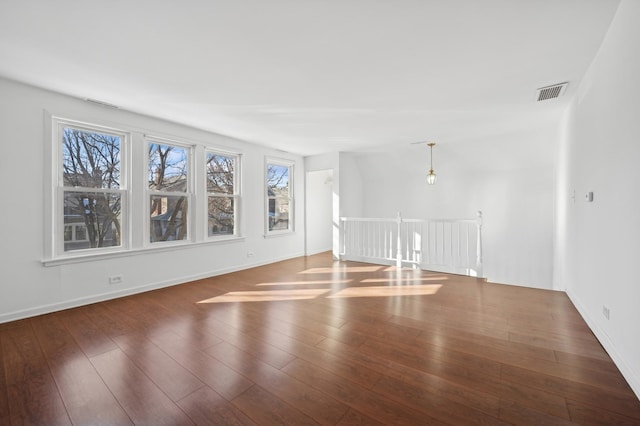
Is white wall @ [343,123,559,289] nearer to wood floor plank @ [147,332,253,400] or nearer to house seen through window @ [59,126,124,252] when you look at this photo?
house seen through window @ [59,126,124,252]

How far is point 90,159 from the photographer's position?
349 centimetres

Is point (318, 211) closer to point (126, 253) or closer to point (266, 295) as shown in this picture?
point (266, 295)

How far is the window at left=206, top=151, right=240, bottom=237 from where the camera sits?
4842 millimetres

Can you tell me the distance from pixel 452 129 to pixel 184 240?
15.8 feet

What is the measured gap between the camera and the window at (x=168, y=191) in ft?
13.4

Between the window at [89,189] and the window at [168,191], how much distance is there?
39 centimetres

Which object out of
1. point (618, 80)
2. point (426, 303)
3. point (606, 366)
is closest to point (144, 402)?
point (426, 303)

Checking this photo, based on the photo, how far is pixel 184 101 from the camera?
10.9 feet

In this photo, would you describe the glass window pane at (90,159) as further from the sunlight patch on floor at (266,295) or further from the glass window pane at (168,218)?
the sunlight patch on floor at (266,295)

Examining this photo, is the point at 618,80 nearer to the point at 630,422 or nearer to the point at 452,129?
Answer: the point at 630,422

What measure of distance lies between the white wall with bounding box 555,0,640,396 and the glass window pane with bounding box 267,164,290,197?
197 inches

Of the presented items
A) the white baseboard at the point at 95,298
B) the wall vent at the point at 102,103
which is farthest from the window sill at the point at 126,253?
the wall vent at the point at 102,103

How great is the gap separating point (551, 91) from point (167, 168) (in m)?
5.17

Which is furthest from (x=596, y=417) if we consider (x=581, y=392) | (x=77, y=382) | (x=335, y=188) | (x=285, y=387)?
(x=335, y=188)
